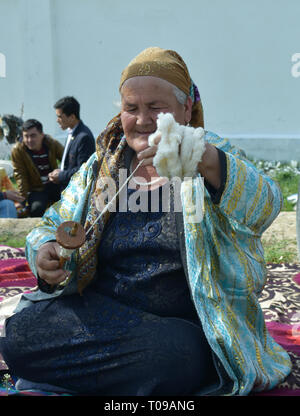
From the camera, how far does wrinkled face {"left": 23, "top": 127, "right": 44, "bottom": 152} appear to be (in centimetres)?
747

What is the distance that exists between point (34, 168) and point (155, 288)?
5.46m

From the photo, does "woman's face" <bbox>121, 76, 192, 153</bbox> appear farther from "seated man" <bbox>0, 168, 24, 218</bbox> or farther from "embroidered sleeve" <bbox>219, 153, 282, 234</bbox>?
"seated man" <bbox>0, 168, 24, 218</bbox>

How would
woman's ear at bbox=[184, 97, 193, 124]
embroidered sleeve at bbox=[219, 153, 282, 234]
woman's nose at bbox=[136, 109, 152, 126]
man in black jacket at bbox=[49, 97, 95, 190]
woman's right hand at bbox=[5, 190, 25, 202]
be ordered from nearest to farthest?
embroidered sleeve at bbox=[219, 153, 282, 234] < woman's nose at bbox=[136, 109, 152, 126] < woman's ear at bbox=[184, 97, 193, 124] < woman's right hand at bbox=[5, 190, 25, 202] < man in black jacket at bbox=[49, 97, 95, 190]

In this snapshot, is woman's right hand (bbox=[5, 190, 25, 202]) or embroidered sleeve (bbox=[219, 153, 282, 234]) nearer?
embroidered sleeve (bbox=[219, 153, 282, 234])

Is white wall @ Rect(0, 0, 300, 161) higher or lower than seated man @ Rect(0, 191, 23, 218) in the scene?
higher

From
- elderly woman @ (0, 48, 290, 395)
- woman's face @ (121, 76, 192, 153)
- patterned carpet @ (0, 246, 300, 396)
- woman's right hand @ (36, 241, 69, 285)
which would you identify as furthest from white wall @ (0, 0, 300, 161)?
woman's right hand @ (36, 241, 69, 285)

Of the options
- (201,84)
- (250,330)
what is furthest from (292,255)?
(201,84)

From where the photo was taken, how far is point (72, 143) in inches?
278

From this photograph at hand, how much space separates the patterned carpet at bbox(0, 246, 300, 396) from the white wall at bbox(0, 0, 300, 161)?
5.06 meters

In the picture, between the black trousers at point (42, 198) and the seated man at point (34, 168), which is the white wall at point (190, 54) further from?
the black trousers at point (42, 198)

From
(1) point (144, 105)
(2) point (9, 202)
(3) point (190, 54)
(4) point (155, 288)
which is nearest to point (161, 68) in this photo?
(1) point (144, 105)

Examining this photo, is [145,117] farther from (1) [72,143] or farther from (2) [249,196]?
(1) [72,143]

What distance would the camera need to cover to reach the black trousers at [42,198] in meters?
7.36
